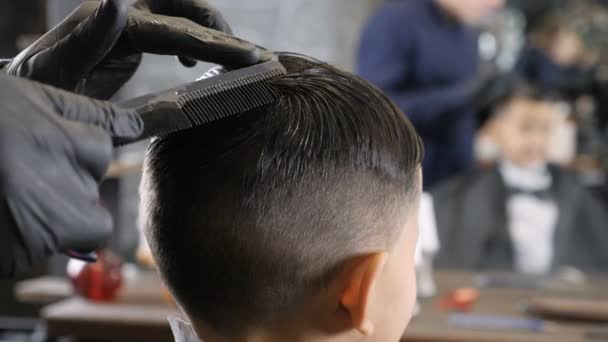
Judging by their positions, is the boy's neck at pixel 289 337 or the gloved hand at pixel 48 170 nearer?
the gloved hand at pixel 48 170

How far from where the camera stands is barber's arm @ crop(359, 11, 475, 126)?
127 inches

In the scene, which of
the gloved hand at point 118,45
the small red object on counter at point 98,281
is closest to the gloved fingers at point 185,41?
the gloved hand at point 118,45

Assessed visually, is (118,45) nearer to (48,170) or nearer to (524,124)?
(48,170)

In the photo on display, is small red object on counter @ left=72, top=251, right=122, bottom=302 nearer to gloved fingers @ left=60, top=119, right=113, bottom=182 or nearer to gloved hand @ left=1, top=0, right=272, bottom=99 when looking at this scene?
gloved hand @ left=1, top=0, right=272, bottom=99

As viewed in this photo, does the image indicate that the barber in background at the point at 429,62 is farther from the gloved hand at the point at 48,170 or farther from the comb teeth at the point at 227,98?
the gloved hand at the point at 48,170

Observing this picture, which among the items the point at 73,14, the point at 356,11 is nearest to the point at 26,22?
the point at 356,11

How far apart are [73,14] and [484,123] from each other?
3.12m

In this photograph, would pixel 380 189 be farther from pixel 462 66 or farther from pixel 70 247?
pixel 462 66

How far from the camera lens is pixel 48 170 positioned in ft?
1.78

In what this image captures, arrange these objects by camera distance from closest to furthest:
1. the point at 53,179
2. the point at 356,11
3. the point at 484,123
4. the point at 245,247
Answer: the point at 53,179
the point at 245,247
the point at 484,123
the point at 356,11

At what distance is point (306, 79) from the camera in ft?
2.75

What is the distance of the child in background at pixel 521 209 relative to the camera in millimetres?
3553

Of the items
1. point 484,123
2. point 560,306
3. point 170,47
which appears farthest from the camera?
point 484,123

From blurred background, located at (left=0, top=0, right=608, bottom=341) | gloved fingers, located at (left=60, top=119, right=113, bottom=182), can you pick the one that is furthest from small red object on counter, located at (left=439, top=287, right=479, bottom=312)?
gloved fingers, located at (left=60, top=119, right=113, bottom=182)
